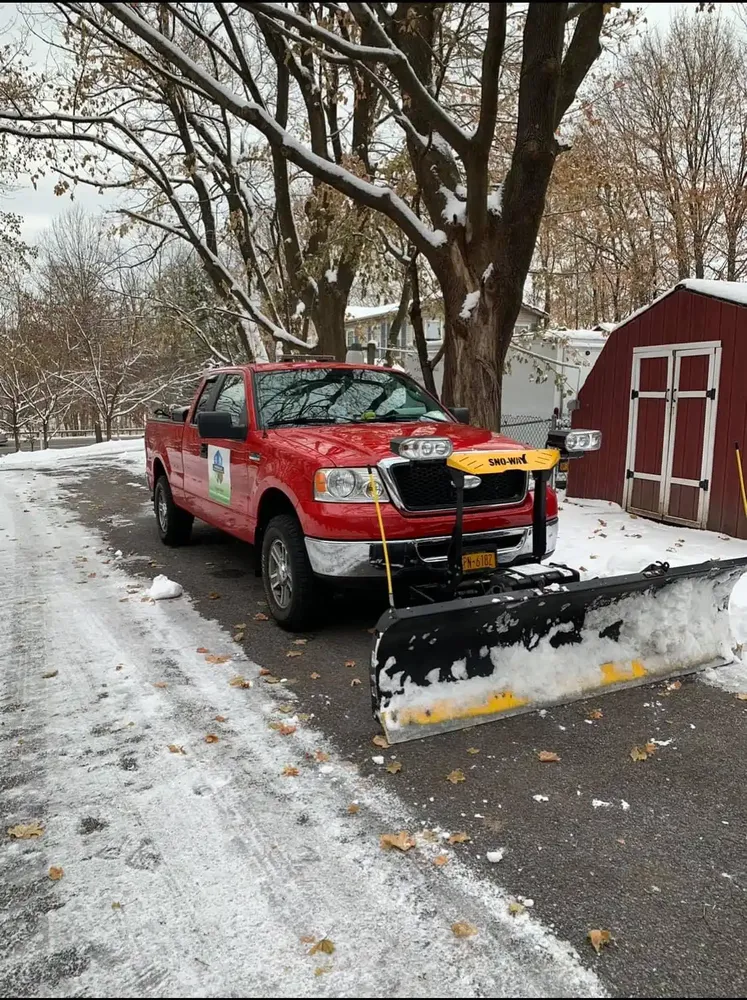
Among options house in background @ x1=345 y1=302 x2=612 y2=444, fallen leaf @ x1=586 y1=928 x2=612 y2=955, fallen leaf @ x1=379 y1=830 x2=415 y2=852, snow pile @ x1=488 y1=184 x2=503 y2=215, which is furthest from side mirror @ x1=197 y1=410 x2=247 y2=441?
house in background @ x1=345 y1=302 x2=612 y2=444

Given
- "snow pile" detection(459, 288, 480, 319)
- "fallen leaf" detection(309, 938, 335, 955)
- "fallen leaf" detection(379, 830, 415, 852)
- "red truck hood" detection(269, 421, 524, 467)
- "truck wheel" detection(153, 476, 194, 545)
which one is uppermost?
"snow pile" detection(459, 288, 480, 319)

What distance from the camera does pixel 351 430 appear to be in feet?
18.8

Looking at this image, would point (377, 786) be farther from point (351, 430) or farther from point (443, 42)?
point (443, 42)

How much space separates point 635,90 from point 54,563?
2762 centimetres

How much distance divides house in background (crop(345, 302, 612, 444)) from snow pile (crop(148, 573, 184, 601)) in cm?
1118

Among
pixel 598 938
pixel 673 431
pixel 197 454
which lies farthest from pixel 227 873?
pixel 673 431

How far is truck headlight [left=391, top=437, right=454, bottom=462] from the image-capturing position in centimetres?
405

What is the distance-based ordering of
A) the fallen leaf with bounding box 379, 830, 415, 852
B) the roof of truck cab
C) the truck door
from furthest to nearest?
the truck door
the roof of truck cab
the fallen leaf with bounding box 379, 830, 415, 852

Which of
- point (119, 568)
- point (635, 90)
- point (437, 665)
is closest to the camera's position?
point (437, 665)

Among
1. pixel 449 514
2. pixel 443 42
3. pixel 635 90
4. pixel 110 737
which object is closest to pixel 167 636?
pixel 110 737

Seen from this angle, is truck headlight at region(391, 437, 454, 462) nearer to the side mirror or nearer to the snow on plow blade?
the snow on plow blade

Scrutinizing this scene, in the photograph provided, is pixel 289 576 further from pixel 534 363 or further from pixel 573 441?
pixel 534 363

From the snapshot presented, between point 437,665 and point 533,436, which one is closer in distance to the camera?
point 437,665

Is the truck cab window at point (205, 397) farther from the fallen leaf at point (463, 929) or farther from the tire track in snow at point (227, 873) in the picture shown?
the fallen leaf at point (463, 929)
